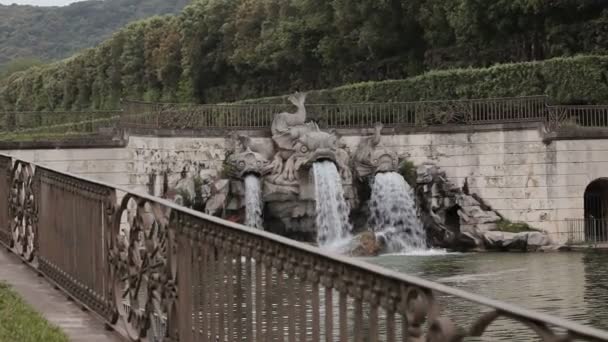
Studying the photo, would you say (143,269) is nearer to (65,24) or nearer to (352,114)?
(352,114)

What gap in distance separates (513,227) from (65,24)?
155 metres

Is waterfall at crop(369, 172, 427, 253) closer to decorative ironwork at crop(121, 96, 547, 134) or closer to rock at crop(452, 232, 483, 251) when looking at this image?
rock at crop(452, 232, 483, 251)

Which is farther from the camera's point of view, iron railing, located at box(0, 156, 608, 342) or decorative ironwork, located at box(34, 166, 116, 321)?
decorative ironwork, located at box(34, 166, 116, 321)

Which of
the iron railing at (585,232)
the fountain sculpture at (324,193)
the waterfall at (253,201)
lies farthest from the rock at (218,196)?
the iron railing at (585,232)

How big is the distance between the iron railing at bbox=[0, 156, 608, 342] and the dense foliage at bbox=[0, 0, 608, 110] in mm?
24992

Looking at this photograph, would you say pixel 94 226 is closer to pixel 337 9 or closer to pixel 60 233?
pixel 60 233

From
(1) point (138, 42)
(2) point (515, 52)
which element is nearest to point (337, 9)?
(2) point (515, 52)

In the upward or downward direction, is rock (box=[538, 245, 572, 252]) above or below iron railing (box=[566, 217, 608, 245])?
below

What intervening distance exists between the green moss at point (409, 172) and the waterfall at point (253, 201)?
4629 millimetres

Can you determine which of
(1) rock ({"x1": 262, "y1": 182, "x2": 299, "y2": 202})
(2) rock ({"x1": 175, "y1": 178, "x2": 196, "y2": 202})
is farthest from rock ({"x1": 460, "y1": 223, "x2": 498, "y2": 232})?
(2) rock ({"x1": 175, "y1": 178, "x2": 196, "y2": 202})

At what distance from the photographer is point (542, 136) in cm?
2906

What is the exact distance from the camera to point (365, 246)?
27.6 meters

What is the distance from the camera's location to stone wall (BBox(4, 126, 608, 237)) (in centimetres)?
2812

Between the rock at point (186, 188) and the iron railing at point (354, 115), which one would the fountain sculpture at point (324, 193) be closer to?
the rock at point (186, 188)
